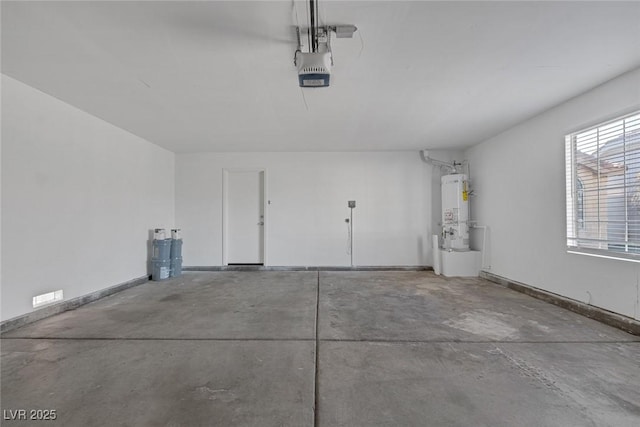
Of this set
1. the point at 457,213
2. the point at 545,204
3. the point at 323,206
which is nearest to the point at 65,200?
the point at 323,206

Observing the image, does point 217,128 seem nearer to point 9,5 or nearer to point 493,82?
point 9,5

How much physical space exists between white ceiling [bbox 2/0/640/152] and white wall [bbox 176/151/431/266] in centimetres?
192

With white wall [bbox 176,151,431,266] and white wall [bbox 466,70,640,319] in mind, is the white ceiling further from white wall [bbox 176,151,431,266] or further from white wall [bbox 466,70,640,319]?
white wall [bbox 176,151,431,266]

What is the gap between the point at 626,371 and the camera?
2.03 metres

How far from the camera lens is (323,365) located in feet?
6.91

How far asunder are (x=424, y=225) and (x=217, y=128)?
14.8 feet

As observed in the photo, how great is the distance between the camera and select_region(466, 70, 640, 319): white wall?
9.39 ft

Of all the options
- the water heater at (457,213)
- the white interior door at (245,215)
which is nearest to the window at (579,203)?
the water heater at (457,213)

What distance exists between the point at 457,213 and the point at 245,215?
14.6 ft

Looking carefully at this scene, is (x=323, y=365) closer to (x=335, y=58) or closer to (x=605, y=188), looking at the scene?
(x=335, y=58)

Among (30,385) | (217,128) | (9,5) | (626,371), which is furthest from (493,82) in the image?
(30,385)

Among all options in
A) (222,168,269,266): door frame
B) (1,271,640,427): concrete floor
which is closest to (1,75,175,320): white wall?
(1,271,640,427): concrete floor

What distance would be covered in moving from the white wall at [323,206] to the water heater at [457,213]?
54cm

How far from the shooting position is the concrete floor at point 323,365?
Answer: 1.61 meters
